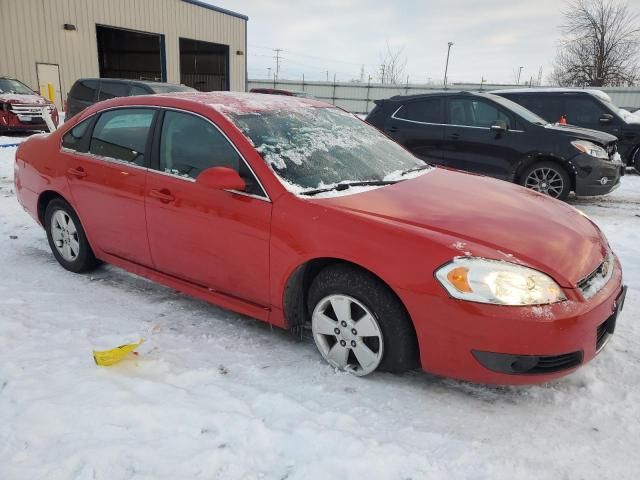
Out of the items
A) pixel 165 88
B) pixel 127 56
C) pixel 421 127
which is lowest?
pixel 421 127

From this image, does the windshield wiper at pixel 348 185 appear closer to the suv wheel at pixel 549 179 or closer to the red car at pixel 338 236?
the red car at pixel 338 236

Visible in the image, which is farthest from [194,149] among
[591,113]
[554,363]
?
[591,113]

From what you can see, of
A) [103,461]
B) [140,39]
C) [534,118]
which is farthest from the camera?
[140,39]

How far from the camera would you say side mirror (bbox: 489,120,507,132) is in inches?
279

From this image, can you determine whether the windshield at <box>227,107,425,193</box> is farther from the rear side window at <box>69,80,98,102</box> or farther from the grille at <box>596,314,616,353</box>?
the rear side window at <box>69,80,98,102</box>

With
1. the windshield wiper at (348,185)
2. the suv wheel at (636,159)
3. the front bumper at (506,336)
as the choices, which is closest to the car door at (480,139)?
the suv wheel at (636,159)

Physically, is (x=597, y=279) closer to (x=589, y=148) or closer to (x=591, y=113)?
(x=589, y=148)

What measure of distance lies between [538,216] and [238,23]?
2870 cm

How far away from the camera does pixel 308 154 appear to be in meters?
3.21

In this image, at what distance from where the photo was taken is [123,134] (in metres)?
3.78

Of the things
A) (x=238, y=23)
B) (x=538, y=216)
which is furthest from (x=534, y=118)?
(x=238, y=23)

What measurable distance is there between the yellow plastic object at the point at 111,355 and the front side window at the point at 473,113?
610 centimetres

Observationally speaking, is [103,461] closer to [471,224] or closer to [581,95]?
[471,224]

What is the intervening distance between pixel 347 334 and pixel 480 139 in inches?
213
